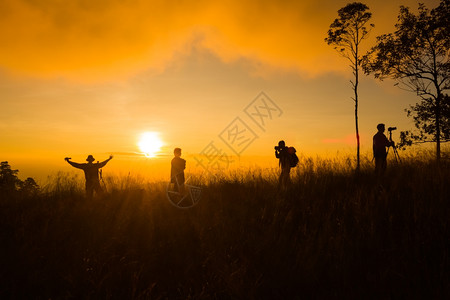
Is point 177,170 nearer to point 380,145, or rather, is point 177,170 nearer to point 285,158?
point 285,158

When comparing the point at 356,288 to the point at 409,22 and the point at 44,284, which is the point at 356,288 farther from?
the point at 409,22

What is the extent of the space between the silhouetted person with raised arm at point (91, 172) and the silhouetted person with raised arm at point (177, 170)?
2.75m

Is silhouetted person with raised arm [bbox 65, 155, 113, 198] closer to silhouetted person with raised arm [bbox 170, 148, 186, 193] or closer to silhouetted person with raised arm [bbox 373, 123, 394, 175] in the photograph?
silhouetted person with raised arm [bbox 170, 148, 186, 193]

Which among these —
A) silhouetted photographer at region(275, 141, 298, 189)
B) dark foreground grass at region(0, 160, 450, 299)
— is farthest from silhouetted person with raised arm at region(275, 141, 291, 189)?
dark foreground grass at region(0, 160, 450, 299)

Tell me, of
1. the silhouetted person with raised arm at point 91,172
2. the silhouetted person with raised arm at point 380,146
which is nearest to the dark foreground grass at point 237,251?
the silhouetted person with raised arm at point 91,172

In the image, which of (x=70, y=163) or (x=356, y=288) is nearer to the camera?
(x=356, y=288)

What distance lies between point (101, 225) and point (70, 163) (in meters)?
5.98

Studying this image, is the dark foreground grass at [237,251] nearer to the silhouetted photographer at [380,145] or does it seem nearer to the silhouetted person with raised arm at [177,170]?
the silhouetted person with raised arm at [177,170]

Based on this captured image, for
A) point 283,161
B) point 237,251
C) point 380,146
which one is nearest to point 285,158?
point 283,161

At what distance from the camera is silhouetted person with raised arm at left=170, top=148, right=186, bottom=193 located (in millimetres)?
Result: 10367

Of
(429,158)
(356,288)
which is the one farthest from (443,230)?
(429,158)

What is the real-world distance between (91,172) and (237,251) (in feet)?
27.0

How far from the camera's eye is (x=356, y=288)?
373 cm

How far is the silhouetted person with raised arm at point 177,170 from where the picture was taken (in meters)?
10.4
